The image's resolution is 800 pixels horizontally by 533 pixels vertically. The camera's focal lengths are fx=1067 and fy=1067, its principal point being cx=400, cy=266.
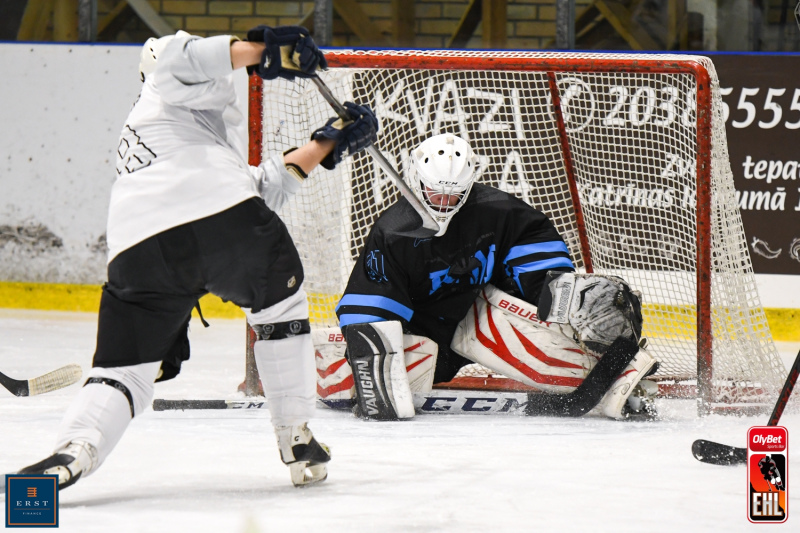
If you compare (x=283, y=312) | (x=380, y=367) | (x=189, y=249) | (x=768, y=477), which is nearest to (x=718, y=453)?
(x=768, y=477)

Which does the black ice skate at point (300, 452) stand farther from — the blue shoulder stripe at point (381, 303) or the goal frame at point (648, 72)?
the goal frame at point (648, 72)

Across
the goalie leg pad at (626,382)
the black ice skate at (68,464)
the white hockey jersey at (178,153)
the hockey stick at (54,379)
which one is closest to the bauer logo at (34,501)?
the black ice skate at (68,464)

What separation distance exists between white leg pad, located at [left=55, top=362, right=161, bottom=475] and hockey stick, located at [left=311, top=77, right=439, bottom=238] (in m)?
0.65

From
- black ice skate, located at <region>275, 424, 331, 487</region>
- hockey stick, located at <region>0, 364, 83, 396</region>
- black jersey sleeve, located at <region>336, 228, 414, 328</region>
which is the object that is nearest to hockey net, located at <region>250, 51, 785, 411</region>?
black jersey sleeve, located at <region>336, 228, 414, 328</region>

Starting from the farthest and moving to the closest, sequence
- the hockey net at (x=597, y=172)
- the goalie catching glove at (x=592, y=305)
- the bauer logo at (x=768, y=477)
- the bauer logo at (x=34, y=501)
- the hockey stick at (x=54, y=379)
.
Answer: the hockey net at (x=597, y=172) < the goalie catching glove at (x=592, y=305) < the hockey stick at (x=54, y=379) < the bauer logo at (x=768, y=477) < the bauer logo at (x=34, y=501)

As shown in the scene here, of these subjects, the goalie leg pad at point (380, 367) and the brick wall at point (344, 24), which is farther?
the brick wall at point (344, 24)

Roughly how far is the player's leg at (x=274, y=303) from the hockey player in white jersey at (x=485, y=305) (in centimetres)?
76

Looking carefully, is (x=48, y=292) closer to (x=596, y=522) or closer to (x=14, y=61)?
(x=14, y=61)

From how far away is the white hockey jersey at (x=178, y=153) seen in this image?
6.69 ft

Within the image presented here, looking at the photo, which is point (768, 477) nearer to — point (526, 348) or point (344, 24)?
point (526, 348)

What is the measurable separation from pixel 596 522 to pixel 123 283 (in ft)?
3.28

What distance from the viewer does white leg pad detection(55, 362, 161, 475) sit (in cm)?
198

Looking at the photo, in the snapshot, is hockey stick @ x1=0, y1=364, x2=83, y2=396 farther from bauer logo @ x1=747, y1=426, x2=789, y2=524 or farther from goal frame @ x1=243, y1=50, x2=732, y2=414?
bauer logo @ x1=747, y1=426, x2=789, y2=524

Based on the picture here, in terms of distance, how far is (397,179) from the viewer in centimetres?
253
